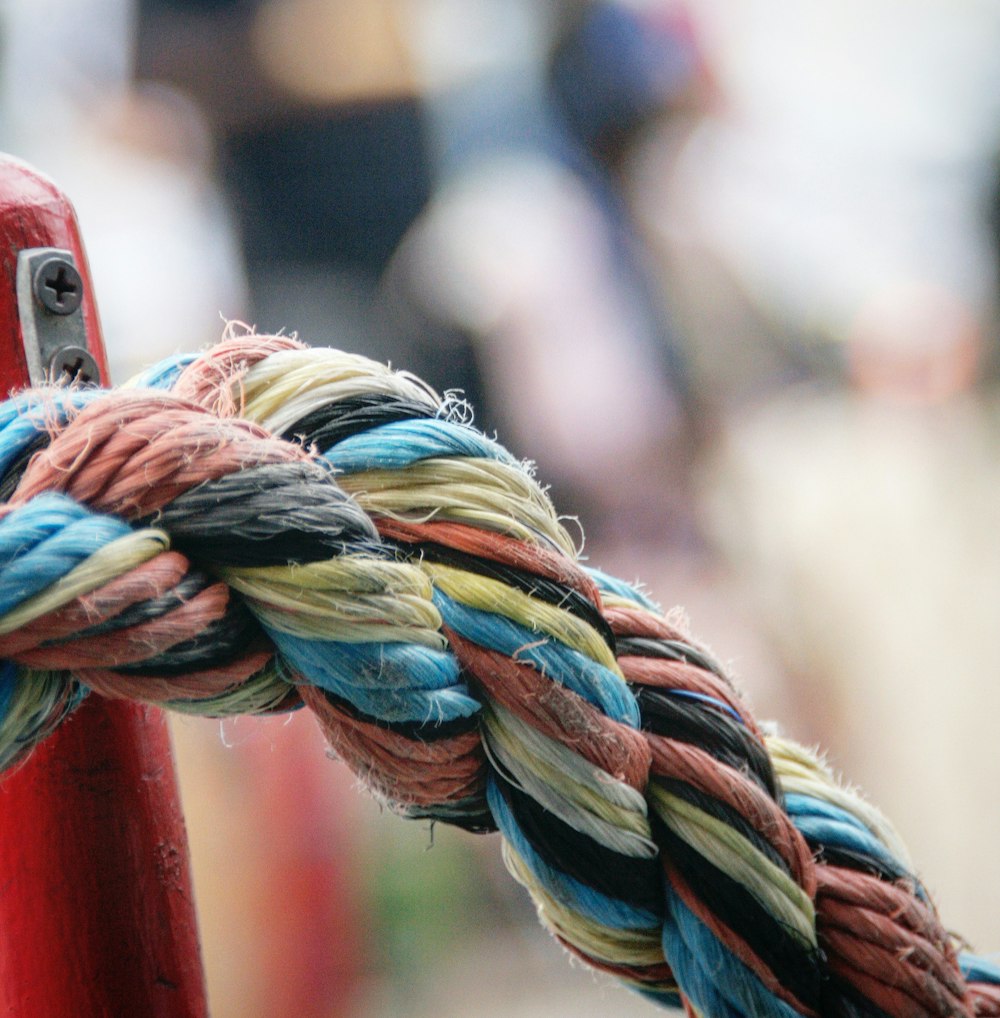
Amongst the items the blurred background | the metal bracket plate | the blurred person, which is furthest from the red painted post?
the blurred person

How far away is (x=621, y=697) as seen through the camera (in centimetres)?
35

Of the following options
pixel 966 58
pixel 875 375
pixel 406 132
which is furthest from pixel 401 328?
pixel 966 58

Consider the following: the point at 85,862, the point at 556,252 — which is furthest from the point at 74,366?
the point at 556,252

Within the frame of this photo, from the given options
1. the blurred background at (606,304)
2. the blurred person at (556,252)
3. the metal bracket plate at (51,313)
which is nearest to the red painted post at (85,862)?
the metal bracket plate at (51,313)

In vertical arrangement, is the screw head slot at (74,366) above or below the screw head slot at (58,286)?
below

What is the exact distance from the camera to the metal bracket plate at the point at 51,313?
16.1 inches

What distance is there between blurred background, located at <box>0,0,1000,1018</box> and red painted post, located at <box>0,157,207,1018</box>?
6.81 ft

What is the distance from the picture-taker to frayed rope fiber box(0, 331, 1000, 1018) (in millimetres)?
294

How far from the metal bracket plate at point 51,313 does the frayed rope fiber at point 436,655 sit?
84mm

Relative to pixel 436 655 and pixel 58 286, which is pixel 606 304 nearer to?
pixel 58 286

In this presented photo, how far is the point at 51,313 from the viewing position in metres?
0.41

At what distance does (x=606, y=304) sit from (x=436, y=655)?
2.54m

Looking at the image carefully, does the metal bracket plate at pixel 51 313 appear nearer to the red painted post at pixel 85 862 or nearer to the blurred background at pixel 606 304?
the red painted post at pixel 85 862

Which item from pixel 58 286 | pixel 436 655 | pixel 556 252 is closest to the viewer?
pixel 436 655
